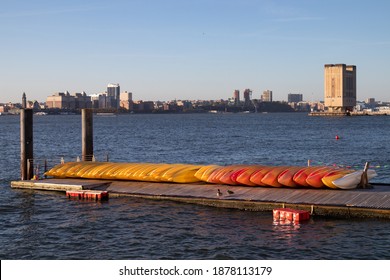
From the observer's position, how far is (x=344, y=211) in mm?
29391

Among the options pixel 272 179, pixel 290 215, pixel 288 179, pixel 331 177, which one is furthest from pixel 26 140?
pixel 331 177

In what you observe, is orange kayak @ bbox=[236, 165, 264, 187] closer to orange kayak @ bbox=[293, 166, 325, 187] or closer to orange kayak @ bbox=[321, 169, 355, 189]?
→ orange kayak @ bbox=[293, 166, 325, 187]

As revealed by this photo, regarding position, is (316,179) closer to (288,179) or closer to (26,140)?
(288,179)

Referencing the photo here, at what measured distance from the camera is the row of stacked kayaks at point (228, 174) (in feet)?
108

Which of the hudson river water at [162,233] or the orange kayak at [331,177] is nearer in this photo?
the hudson river water at [162,233]

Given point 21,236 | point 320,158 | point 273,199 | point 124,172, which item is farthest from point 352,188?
point 320,158

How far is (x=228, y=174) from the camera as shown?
35688 mm

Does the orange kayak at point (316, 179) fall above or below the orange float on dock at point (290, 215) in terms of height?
above

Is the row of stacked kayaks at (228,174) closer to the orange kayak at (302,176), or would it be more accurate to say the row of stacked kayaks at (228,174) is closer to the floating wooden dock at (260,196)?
the orange kayak at (302,176)

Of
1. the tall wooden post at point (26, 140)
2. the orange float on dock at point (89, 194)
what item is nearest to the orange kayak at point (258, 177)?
the orange float on dock at point (89, 194)

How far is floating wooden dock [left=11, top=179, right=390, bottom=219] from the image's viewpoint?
29500mm

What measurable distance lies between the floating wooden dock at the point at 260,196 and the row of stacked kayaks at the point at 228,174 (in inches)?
14.7
